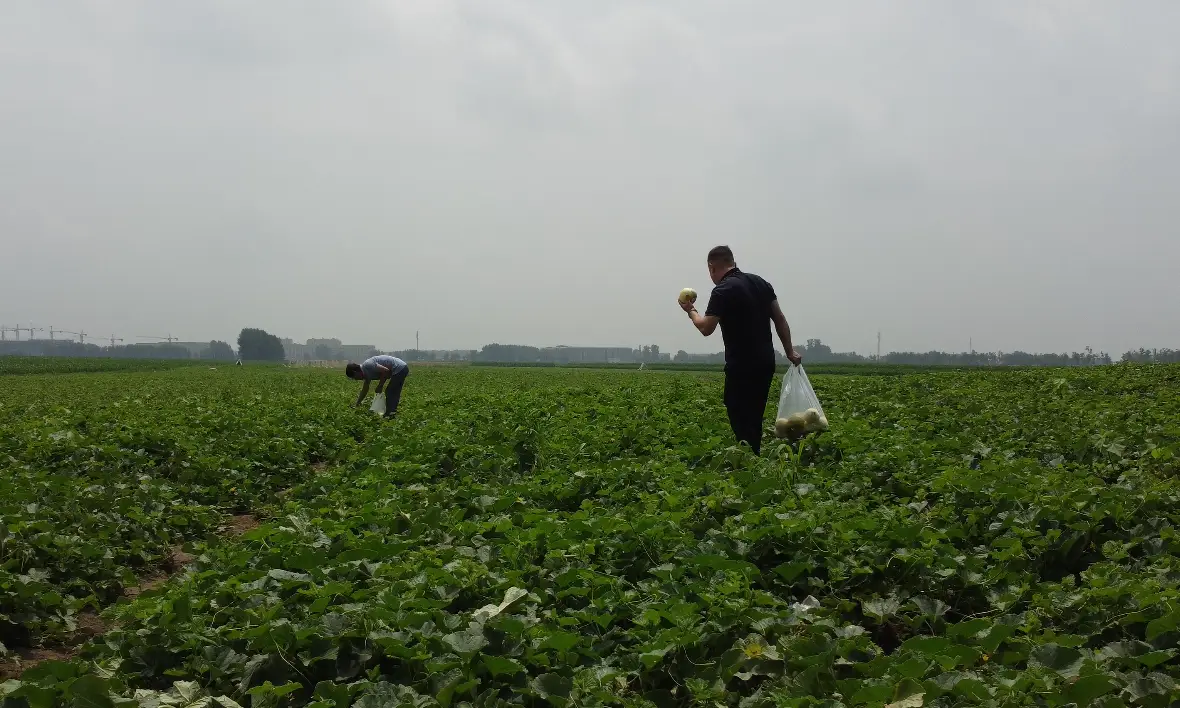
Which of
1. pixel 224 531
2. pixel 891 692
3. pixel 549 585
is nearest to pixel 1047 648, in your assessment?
pixel 891 692

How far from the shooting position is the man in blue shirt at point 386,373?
11.6 meters

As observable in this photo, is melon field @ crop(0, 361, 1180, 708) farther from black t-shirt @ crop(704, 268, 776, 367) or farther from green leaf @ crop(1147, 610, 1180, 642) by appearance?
black t-shirt @ crop(704, 268, 776, 367)

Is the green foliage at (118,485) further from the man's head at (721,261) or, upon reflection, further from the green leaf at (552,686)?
the man's head at (721,261)

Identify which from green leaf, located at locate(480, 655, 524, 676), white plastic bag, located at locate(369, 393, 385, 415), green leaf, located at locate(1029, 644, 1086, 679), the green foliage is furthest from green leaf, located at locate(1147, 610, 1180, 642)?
white plastic bag, located at locate(369, 393, 385, 415)

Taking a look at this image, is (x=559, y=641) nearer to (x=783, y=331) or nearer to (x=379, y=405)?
(x=783, y=331)

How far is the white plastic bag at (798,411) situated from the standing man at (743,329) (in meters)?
0.53

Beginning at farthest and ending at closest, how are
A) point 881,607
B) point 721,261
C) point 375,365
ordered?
point 375,365
point 721,261
point 881,607

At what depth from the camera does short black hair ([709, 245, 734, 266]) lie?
6711mm

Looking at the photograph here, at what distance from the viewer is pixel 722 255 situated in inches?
265

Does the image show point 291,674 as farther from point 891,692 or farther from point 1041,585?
point 1041,585

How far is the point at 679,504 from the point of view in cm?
488

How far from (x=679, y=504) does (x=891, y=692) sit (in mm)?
2567

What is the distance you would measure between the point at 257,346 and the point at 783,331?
161m

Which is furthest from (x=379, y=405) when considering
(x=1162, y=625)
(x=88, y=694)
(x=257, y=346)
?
(x=257, y=346)
